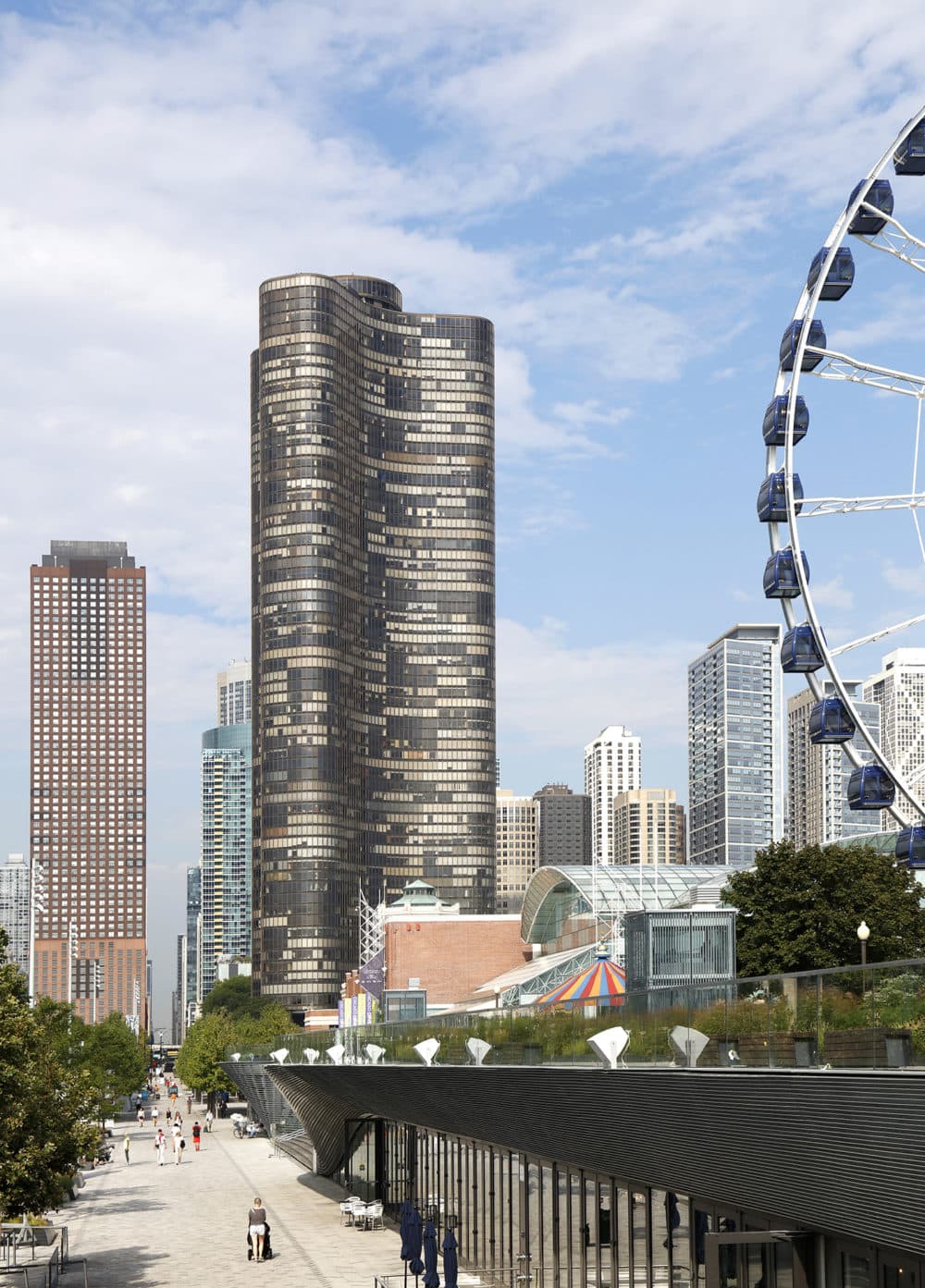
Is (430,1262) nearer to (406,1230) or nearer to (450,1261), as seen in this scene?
(450,1261)

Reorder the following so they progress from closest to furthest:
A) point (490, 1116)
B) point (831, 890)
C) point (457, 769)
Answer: point (490, 1116) < point (831, 890) < point (457, 769)

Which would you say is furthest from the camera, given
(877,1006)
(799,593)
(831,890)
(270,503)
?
(270,503)

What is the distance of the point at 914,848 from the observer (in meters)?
31.8

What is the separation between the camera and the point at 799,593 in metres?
34.7

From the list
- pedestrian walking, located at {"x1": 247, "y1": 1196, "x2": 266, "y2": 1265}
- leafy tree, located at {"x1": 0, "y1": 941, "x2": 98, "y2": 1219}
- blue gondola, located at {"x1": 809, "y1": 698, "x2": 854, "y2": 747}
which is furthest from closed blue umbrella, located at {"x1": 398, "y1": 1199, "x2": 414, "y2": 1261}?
blue gondola, located at {"x1": 809, "y1": 698, "x2": 854, "y2": 747}

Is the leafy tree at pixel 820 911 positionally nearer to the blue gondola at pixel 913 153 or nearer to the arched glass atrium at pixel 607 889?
the arched glass atrium at pixel 607 889

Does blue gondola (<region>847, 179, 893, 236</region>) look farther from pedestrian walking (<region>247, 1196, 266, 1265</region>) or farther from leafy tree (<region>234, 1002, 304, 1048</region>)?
leafy tree (<region>234, 1002, 304, 1048</region>)

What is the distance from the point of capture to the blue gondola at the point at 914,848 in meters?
31.7

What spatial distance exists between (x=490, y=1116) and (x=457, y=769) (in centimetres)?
16731

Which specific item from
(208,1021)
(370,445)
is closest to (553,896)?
(208,1021)

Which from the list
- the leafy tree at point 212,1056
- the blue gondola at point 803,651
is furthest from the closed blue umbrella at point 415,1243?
the leafy tree at point 212,1056

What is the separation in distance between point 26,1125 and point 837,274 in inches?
945

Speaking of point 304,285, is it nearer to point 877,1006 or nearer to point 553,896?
point 553,896

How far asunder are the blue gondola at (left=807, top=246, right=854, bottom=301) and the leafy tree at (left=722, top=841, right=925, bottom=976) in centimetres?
3320
